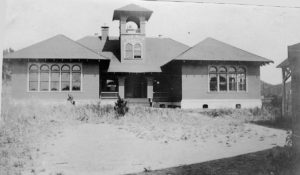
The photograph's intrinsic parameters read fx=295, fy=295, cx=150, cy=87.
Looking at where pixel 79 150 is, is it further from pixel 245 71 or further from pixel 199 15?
pixel 245 71

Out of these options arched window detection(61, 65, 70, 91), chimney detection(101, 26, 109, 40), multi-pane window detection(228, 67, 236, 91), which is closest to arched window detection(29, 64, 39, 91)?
arched window detection(61, 65, 70, 91)

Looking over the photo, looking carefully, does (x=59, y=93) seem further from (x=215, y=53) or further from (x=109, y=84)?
(x=215, y=53)

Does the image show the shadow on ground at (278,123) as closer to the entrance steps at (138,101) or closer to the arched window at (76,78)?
the entrance steps at (138,101)

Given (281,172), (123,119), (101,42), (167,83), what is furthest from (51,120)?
(101,42)

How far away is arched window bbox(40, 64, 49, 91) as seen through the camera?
682 inches

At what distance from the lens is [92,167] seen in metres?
7.14

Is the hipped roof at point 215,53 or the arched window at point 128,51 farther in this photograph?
the arched window at point 128,51

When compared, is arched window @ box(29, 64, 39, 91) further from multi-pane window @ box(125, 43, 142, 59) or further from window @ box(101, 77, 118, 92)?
multi-pane window @ box(125, 43, 142, 59)

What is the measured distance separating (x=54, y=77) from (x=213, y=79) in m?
10.0

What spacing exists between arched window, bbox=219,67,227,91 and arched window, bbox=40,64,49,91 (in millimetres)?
10869

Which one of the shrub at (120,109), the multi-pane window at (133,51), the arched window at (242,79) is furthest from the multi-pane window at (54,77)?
the arched window at (242,79)

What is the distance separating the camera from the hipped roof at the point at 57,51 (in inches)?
605

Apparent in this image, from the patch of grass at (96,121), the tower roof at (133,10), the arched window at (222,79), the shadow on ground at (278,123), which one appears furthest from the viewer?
the arched window at (222,79)

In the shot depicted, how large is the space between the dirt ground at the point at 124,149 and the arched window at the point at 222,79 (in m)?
8.26
